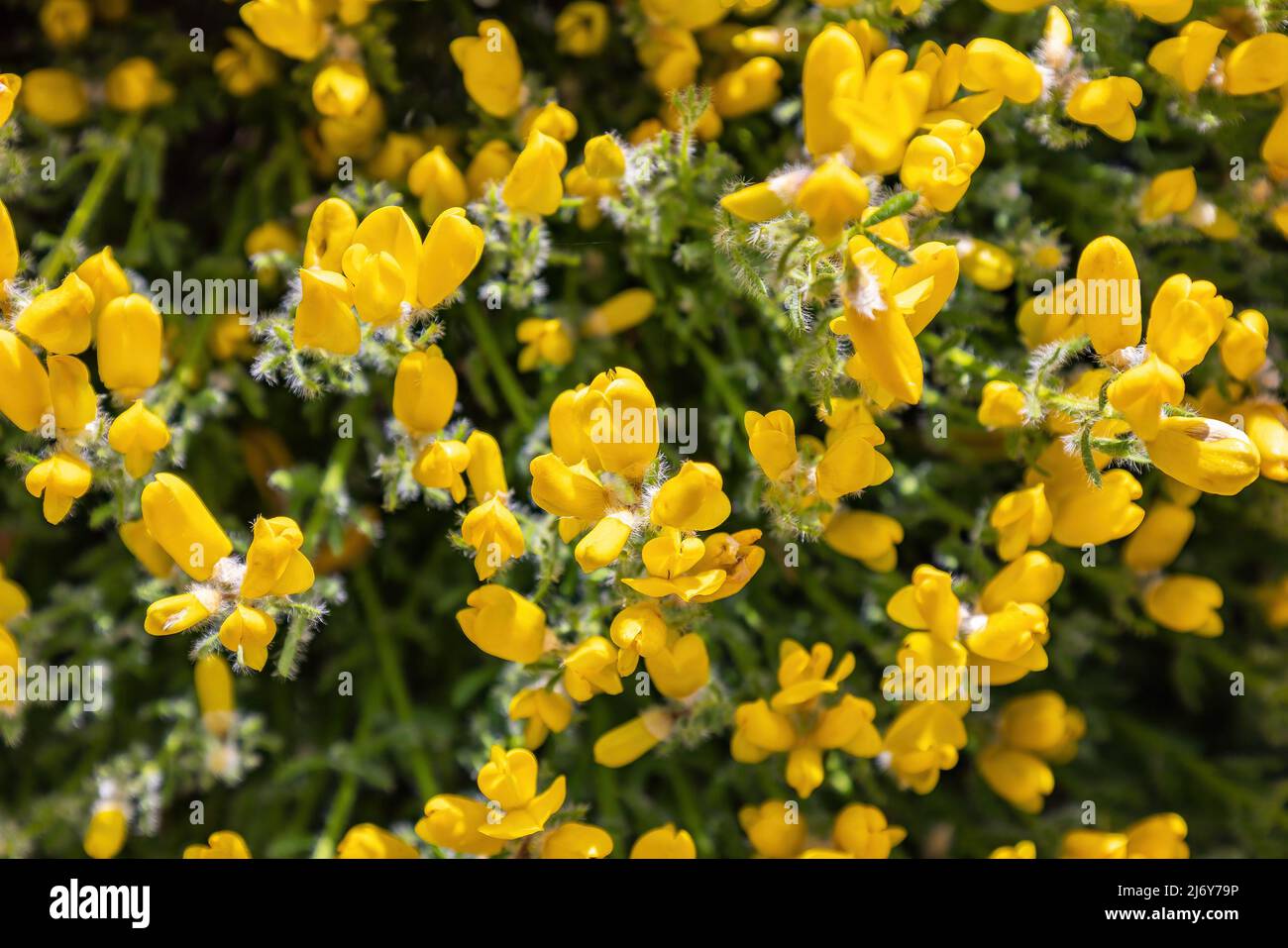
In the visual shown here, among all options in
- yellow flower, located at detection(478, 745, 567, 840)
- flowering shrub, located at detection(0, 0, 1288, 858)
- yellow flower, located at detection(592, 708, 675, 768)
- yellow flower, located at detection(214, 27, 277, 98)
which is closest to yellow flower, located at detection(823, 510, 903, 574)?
flowering shrub, located at detection(0, 0, 1288, 858)

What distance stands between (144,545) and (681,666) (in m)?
0.52

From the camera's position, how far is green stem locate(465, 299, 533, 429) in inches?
45.8

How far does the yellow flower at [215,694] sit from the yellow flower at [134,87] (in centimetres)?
60

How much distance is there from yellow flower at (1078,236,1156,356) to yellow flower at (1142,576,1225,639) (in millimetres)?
358

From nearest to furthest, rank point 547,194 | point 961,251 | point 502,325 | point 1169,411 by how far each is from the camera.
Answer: point 1169,411 → point 547,194 → point 961,251 → point 502,325

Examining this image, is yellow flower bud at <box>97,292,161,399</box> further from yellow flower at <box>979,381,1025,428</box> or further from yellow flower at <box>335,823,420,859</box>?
yellow flower at <box>979,381,1025,428</box>

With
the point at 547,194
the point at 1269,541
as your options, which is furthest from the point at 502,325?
the point at 1269,541

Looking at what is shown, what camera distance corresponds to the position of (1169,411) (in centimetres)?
91

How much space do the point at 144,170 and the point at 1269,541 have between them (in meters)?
1.36

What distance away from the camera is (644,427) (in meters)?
0.88

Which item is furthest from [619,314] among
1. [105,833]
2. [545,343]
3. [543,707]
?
[105,833]

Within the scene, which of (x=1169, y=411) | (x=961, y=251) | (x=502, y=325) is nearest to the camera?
(x=1169, y=411)

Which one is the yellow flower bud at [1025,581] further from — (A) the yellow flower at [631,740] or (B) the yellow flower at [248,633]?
(B) the yellow flower at [248,633]
